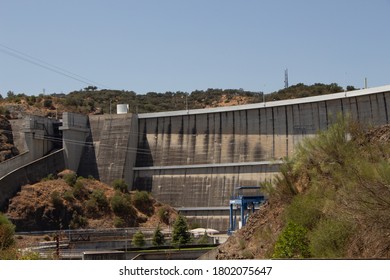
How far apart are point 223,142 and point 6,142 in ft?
57.8

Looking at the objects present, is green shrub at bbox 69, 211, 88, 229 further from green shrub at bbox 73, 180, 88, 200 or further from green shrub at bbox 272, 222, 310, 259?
green shrub at bbox 272, 222, 310, 259

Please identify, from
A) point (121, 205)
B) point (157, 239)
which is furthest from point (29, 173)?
point (157, 239)

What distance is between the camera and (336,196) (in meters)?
21.0

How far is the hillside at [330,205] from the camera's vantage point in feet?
56.1

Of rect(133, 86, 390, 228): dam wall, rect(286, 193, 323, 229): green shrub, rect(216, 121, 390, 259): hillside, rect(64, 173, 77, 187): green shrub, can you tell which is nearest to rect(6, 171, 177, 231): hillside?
rect(64, 173, 77, 187): green shrub

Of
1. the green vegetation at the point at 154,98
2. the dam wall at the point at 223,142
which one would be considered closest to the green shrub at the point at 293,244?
the dam wall at the point at 223,142

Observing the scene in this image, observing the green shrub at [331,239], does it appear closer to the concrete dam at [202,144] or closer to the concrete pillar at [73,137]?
the concrete dam at [202,144]

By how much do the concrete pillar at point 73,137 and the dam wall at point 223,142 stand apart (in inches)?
199

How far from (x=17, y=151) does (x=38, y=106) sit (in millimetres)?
14313

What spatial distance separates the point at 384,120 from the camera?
4909cm

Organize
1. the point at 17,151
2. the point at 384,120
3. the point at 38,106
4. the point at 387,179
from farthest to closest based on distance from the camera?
the point at 38,106
the point at 17,151
the point at 384,120
the point at 387,179

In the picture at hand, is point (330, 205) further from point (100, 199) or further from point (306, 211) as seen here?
point (100, 199)
